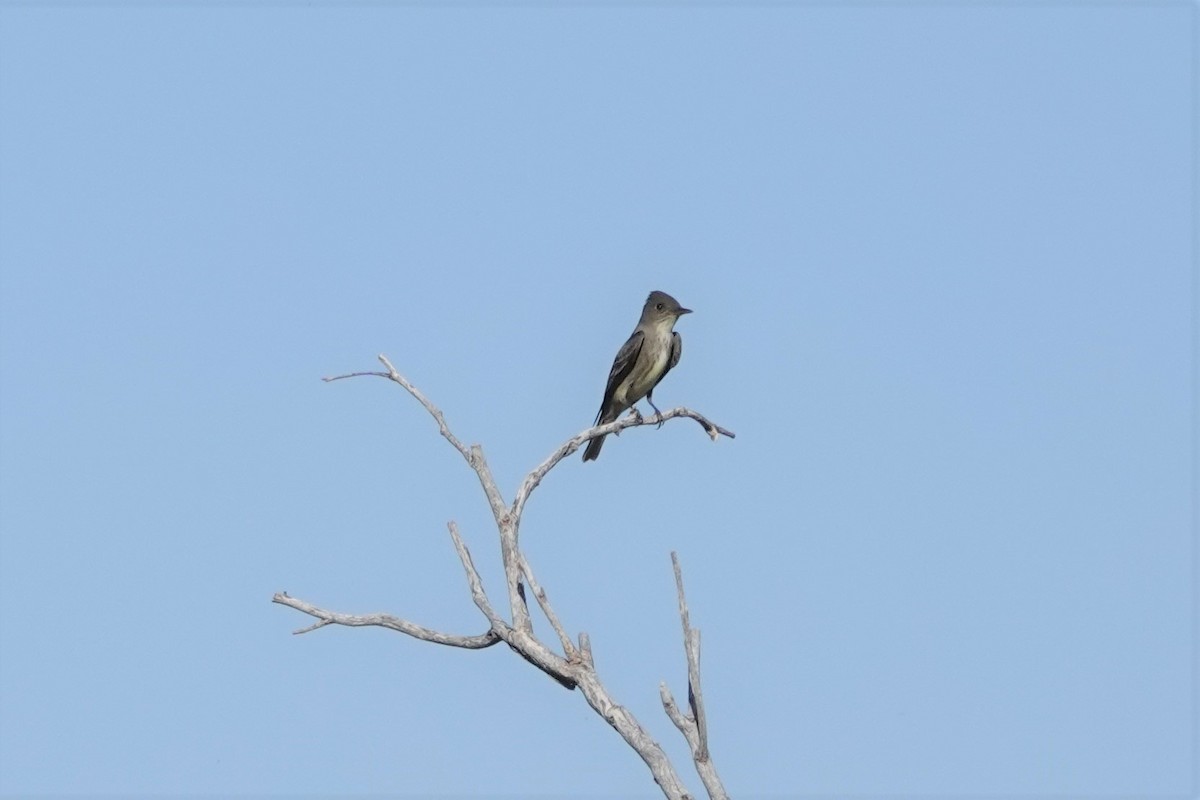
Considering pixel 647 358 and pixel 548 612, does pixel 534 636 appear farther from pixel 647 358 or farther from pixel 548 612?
pixel 647 358

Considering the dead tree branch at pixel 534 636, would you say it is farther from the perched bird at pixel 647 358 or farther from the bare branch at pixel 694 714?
the perched bird at pixel 647 358

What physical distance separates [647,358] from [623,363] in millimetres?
227

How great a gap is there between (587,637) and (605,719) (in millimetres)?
538

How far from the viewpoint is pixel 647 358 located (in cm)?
1794

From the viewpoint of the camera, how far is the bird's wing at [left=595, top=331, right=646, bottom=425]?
17969 mm

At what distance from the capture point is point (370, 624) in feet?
41.5

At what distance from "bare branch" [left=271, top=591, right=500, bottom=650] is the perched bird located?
4.95 metres

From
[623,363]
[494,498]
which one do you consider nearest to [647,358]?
A: [623,363]

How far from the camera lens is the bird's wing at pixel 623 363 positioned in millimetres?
17969

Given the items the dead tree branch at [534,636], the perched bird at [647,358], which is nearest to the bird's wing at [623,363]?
the perched bird at [647,358]

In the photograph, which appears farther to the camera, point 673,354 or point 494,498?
point 673,354

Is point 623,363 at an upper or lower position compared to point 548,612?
upper

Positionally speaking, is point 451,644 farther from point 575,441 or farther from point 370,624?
point 575,441

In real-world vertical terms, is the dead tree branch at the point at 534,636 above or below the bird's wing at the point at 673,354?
below
